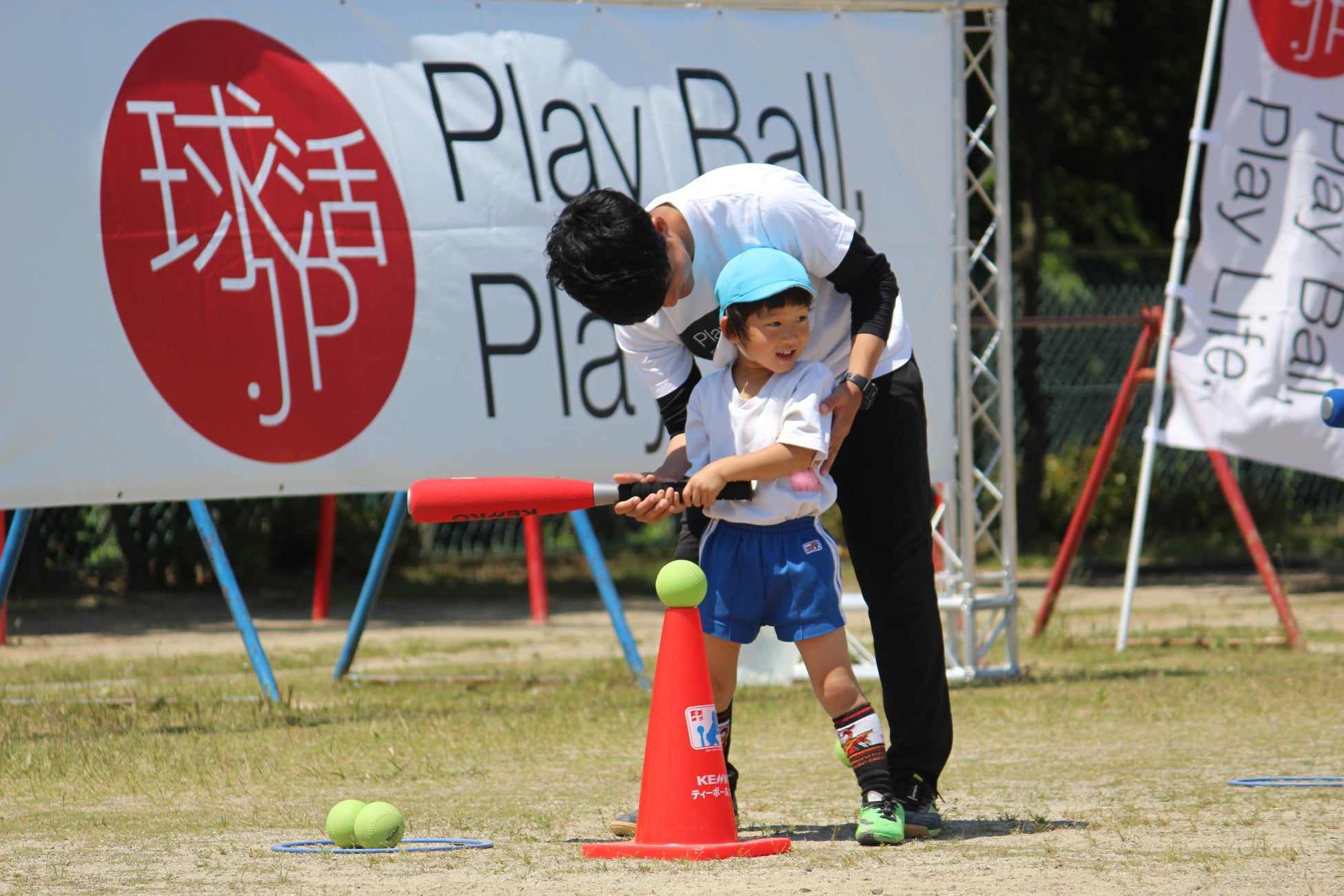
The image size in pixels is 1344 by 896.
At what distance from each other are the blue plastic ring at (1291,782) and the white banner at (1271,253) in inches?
159

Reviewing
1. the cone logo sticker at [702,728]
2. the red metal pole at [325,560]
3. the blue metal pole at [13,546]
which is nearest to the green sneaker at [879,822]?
the cone logo sticker at [702,728]

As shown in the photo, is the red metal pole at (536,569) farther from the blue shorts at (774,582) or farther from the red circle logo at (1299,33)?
the blue shorts at (774,582)

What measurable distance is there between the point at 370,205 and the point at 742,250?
3174mm

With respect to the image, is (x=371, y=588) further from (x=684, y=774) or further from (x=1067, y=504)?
(x=1067, y=504)

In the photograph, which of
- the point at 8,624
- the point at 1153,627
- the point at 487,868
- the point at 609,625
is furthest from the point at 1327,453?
the point at 8,624

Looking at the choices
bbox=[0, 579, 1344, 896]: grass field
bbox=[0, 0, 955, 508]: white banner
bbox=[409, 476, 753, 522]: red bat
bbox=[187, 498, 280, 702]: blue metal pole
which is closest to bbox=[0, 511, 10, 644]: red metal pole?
bbox=[0, 579, 1344, 896]: grass field

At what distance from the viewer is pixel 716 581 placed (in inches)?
150

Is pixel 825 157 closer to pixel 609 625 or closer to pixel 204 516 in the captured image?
pixel 204 516

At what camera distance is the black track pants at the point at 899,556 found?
401 centimetres

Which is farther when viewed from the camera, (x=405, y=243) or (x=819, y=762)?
(x=405, y=243)

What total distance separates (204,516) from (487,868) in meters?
3.55

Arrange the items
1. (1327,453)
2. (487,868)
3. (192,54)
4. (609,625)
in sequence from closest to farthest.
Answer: (487,868), (192,54), (1327,453), (609,625)

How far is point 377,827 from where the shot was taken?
3.76 metres

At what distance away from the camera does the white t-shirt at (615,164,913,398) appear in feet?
12.7
